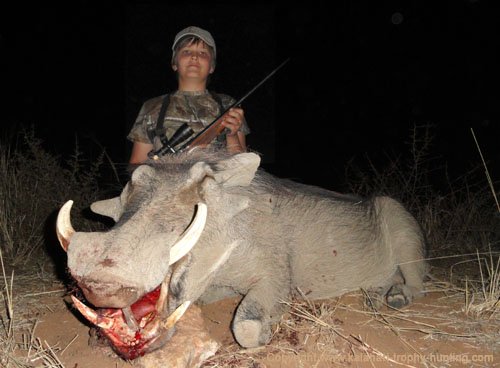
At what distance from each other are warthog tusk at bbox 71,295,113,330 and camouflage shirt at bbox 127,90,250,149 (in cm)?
209

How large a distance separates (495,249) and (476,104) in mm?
14546

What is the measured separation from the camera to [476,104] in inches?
668

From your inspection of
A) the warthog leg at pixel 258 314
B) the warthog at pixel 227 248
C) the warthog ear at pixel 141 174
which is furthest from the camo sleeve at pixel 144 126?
the warthog leg at pixel 258 314

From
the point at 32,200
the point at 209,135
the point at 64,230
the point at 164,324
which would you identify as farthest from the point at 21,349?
the point at 32,200

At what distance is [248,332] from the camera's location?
210 cm

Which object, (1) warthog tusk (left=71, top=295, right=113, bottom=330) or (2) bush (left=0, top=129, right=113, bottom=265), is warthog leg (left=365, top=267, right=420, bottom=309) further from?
(2) bush (left=0, top=129, right=113, bottom=265)

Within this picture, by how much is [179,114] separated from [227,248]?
72.4 inches

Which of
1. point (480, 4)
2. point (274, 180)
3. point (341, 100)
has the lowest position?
point (341, 100)

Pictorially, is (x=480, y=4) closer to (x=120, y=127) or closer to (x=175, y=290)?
(x=120, y=127)

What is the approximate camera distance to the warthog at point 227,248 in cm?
165

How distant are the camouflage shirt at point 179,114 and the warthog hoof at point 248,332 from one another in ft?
6.10

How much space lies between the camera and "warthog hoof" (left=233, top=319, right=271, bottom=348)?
6.87ft

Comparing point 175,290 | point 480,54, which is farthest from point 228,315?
point 480,54

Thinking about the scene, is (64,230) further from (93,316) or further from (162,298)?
(162,298)
